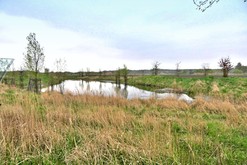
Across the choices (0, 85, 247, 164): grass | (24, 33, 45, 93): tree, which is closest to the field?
(0, 85, 247, 164): grass

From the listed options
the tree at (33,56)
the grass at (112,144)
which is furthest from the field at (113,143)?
the tree at (33,56)

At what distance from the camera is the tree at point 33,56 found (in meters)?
24.5

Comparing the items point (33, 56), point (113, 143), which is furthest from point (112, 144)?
point (33, 56)

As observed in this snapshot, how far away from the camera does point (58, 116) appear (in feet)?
22.2

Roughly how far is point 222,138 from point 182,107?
520 centimetres

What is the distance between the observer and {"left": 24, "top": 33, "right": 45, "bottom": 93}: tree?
2450 cm

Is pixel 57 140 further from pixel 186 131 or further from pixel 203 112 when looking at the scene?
pixel 203 112

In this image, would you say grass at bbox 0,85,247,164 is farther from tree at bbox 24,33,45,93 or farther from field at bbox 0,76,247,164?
tree at bbox 24,33,45,93

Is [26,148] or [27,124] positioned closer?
[26,148]

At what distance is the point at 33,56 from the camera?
24922mm

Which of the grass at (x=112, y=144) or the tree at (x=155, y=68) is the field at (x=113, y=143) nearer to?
the grass at (x=112, y=144)

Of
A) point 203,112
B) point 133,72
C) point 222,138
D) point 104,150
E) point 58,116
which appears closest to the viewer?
point 104,150

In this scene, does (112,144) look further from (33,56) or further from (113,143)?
(33,56)

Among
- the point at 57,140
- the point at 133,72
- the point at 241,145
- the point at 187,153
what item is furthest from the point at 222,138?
the point at 133,72
